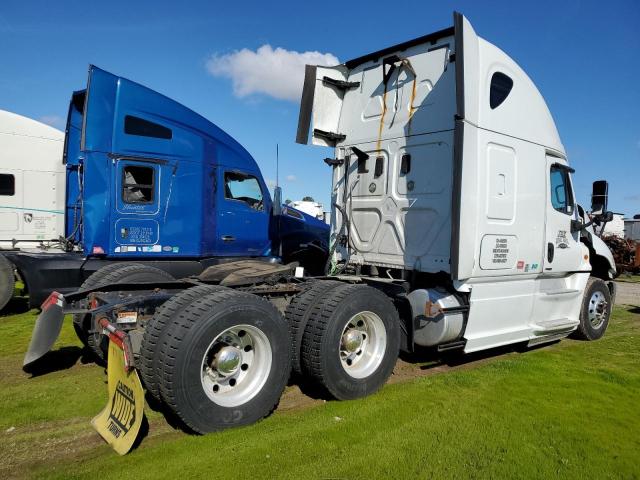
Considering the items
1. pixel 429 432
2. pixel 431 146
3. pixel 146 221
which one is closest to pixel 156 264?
pixel 146 221

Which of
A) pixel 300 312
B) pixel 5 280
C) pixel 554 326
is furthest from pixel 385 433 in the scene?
pixel 5 280

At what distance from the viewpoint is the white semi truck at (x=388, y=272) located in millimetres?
3623

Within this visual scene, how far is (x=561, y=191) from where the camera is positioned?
645 centimetres

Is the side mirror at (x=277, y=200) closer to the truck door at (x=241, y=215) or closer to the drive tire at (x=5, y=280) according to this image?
the truck door at (x=241, y=215)

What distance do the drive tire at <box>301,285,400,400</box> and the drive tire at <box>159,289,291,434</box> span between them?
0.34 meters

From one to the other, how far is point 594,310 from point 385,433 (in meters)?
5.20

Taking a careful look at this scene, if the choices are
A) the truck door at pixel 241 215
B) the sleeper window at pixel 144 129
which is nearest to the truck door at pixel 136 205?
the sleeper window at pixel 144 129

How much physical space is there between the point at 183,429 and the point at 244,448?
2.11 feet

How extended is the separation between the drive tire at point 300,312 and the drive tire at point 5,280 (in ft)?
19.8

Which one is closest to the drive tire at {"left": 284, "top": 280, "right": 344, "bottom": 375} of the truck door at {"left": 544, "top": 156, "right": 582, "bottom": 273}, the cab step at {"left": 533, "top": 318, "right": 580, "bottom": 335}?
the cab step at {"left": 533, "top": 318, "right": 580, "bottom": 335}

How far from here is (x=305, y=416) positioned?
4008 millimetres

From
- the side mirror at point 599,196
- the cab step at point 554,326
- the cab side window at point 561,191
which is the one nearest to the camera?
the cab step at point 554,326

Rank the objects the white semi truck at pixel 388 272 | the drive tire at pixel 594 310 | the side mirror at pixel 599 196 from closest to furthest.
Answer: the white semi truck at pixel 388 272
the side mirror at pixel 599 196
the drive tire at pixel 594 310

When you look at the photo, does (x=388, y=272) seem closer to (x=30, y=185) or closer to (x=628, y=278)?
(x=30, y=185)
